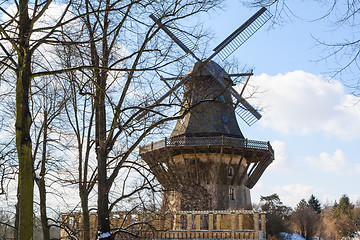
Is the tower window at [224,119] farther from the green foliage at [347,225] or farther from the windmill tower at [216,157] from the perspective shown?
the green foliage at [347,225]

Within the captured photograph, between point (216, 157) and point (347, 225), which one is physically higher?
point (216, 157)

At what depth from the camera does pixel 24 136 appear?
742 cm

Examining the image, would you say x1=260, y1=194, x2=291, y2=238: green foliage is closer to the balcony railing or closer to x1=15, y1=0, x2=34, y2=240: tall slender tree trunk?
the balcony railing

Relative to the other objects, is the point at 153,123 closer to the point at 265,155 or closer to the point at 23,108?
the point at 23,108

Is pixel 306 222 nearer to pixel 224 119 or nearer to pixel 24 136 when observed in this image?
pixel 224 119

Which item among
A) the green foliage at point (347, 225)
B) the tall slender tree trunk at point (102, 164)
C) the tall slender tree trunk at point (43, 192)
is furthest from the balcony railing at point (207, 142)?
the green foliage at point (347, 225)

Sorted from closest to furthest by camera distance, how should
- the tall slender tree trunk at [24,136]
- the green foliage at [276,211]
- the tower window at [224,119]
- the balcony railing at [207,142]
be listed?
the tall slender tree trunk at [24,136], the balcony railing at [207,142], the tower window at [224,119], the green foliage at [276,211]

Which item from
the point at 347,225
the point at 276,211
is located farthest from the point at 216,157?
the point at 347,225

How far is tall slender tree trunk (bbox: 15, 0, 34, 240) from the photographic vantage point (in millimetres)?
7141

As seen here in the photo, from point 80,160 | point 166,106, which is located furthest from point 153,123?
point 80,160

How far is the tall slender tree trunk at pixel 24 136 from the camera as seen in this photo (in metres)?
7.14

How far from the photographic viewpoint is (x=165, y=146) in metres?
26.7

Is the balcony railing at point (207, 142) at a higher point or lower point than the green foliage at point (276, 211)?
higher

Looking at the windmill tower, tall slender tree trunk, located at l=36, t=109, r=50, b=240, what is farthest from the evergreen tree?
tall slender tree trunk, located at l=36, t=109, r=50, b=240
